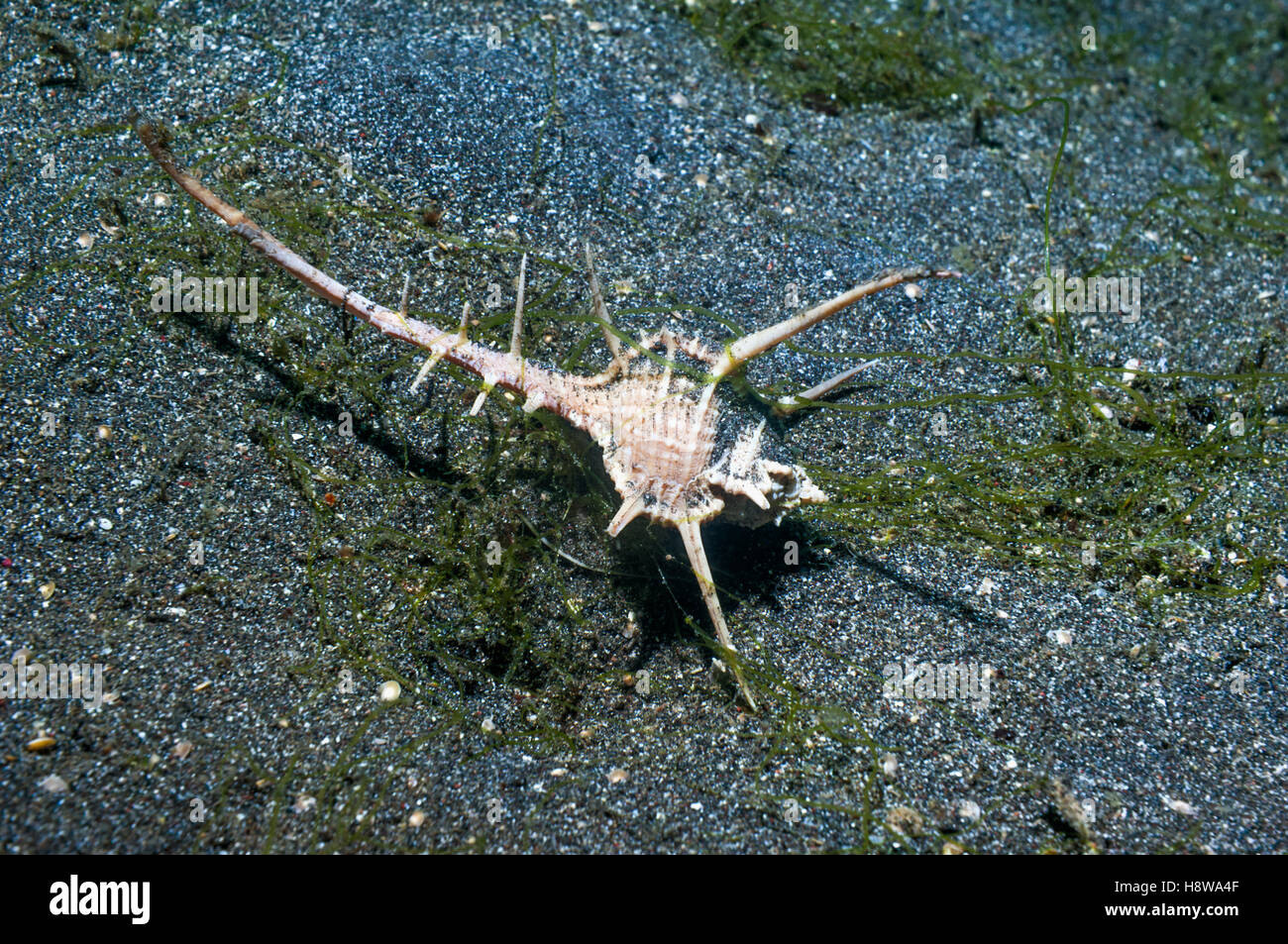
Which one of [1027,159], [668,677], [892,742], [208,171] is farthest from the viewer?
[1027,159]

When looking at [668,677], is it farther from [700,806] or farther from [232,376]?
[232,376]

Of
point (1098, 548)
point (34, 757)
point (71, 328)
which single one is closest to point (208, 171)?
point (71, 328)

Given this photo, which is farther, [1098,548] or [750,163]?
[750,163]

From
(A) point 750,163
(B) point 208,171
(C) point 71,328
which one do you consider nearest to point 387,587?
(C) point 71,328

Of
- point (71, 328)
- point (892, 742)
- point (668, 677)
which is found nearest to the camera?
point (892, 742)

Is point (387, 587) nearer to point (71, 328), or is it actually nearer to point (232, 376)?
point (232, 376)

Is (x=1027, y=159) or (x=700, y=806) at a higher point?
(x=1027, y=159)
